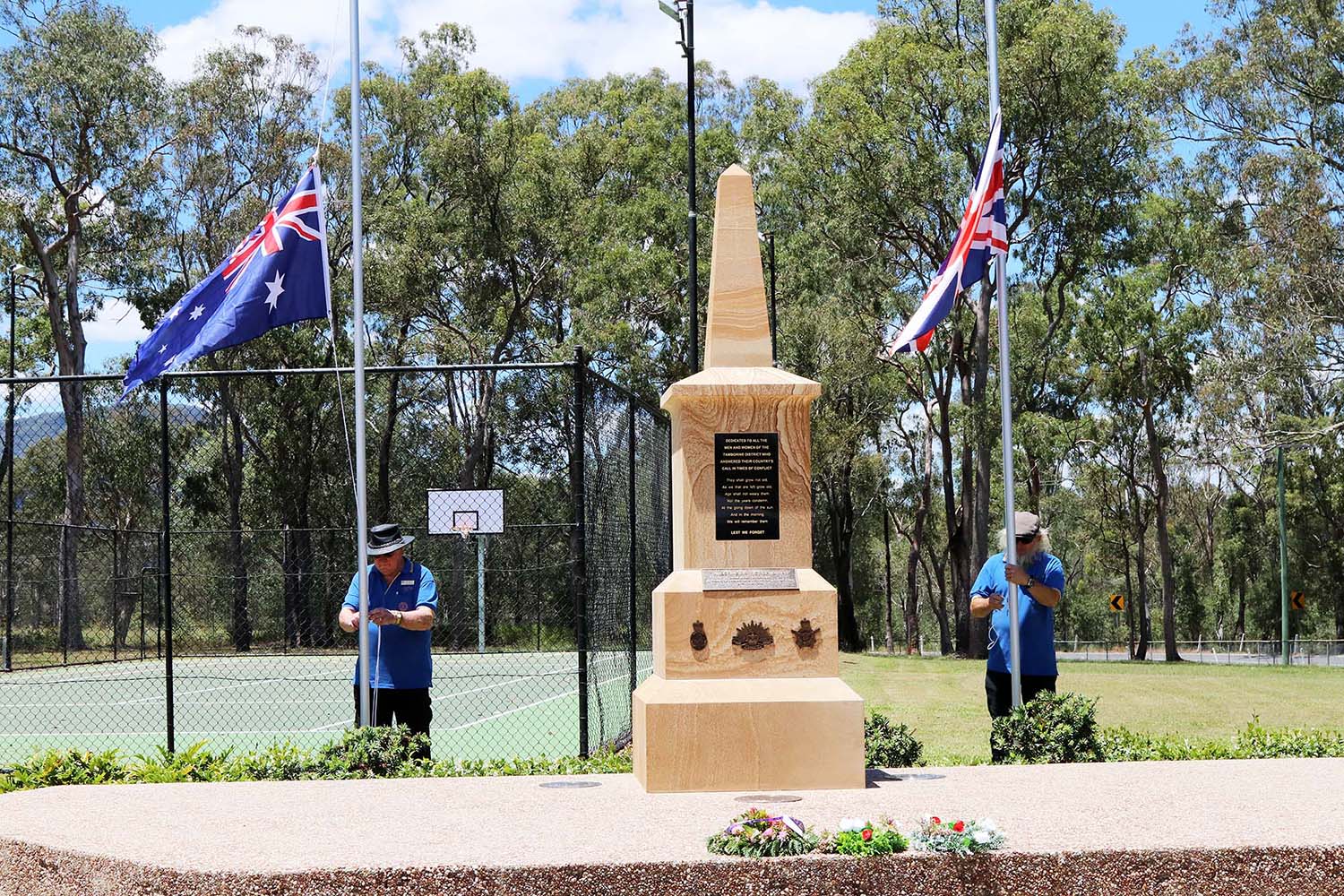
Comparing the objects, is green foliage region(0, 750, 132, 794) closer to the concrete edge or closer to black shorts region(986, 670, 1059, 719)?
the concrete edge

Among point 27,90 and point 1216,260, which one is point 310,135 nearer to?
point 27,90

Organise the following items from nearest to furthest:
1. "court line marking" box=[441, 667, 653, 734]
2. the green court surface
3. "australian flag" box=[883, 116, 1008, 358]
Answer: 1. "australian flag" box=[883, 116, 1008, 358]
2. the green court surface
3. "court line marking" box=[441, 667, 653, 734]

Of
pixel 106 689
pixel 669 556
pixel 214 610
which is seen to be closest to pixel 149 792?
pixel 669 556

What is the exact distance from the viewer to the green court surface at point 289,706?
579 inches

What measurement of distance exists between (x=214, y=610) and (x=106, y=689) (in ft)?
19.8

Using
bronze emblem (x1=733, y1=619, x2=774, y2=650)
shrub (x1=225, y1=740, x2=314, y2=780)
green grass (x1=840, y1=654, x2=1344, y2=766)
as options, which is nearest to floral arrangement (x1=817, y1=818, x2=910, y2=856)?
bronze emblem (x1=733, y1=619, x2=774, y2=650)

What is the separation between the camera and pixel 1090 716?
371 inches

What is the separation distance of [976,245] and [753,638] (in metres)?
3.78

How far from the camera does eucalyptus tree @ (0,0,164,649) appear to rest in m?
38.2

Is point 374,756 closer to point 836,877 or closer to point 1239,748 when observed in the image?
point 836,877

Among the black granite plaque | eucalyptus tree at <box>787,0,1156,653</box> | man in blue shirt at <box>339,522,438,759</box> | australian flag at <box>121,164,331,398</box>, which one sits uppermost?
eucalyptus tree at <box>787,0,1156,653</box>

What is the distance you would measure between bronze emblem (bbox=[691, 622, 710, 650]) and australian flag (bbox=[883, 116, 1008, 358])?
9.85 feet

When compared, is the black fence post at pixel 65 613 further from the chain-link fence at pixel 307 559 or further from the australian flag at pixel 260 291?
the australian flag at pixel 260 291

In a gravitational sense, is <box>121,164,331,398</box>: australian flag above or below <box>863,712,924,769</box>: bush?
above
